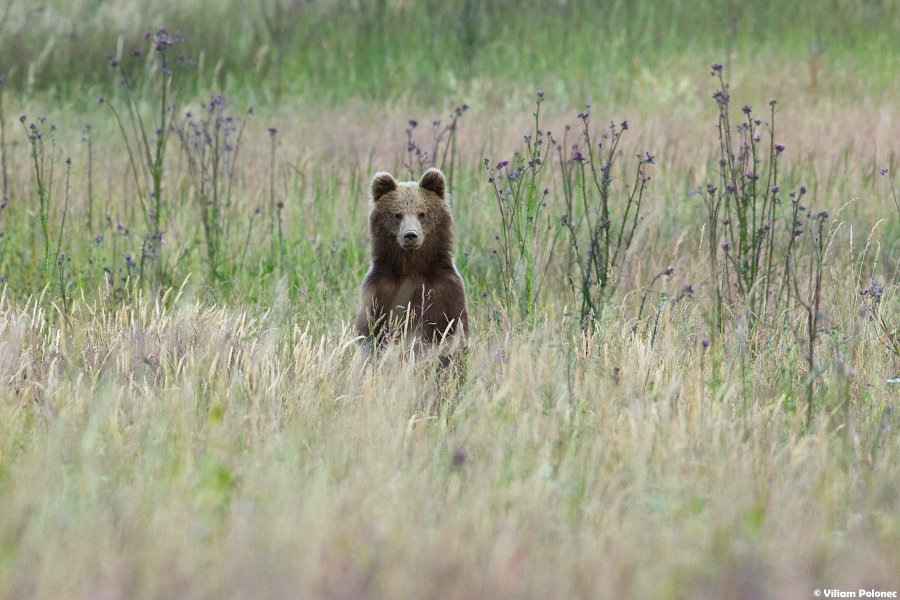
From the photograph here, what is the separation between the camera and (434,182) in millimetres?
5570

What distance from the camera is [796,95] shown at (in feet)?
40.1

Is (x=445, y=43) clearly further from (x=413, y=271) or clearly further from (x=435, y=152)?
(x=413, y=271)

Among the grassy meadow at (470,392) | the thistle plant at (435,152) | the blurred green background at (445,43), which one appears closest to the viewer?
the grassy meadow at (470,392)

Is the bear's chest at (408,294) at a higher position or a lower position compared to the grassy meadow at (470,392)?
higher

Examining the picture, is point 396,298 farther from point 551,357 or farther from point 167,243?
point 167,243

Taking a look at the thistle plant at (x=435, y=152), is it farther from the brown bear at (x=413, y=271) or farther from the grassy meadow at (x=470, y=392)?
the brown bear at (x=413, y=271)

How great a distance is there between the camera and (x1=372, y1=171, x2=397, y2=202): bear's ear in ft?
18.2

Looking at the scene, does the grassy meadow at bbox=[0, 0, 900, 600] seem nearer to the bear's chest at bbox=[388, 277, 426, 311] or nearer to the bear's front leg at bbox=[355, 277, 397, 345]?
the bear's front leg at bbox=[355, 277, 397, 345]

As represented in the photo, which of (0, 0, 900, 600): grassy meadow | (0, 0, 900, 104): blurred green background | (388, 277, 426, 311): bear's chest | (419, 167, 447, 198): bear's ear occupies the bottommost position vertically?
(0, 0, 900, 600): grassy meadow

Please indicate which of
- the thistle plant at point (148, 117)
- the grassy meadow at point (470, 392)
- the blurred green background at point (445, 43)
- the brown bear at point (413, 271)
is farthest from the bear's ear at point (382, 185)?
the blurred green background at point (445, 43)

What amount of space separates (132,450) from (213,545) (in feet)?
3.01

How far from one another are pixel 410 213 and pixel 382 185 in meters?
0.30

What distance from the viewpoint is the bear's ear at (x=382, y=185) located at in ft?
18.2

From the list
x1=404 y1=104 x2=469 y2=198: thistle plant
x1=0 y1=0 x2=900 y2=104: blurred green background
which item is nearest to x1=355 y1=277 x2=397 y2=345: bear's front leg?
x1=404 y1=104 x2=469 y2=198: thistle plant
